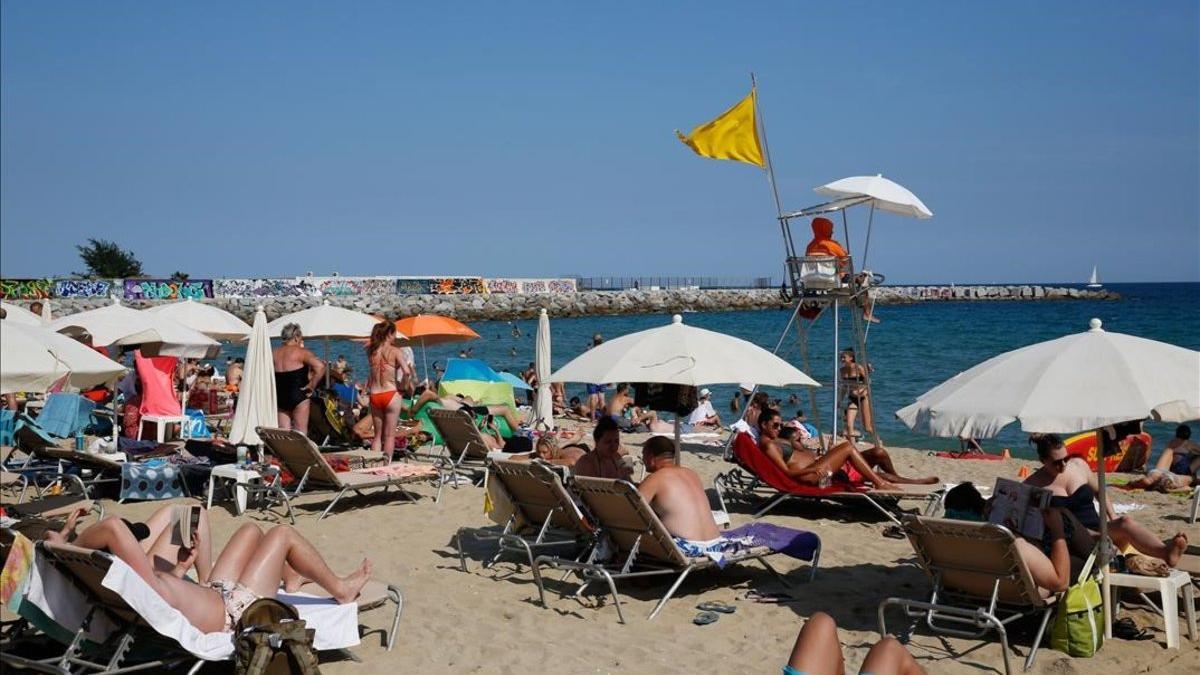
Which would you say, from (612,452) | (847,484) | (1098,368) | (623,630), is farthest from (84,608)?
(847,484)

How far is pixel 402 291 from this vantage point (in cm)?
7394

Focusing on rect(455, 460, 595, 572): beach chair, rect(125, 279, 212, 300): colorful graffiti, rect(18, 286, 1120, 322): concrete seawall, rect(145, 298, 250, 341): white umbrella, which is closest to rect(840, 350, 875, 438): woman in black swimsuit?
rect(455, 460, 595, 572): beach chair

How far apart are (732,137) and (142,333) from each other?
613 centimetres

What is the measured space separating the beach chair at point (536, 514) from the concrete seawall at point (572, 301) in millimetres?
40075

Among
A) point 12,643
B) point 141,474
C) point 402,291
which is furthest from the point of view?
point 402,291

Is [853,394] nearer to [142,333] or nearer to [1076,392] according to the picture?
[142,333]

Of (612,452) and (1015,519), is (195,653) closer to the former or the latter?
(612,452)

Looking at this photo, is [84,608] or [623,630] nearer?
[84,608]

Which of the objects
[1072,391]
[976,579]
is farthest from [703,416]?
[1072,391]

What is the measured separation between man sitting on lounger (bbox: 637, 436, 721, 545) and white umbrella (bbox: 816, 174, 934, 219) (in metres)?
5.04

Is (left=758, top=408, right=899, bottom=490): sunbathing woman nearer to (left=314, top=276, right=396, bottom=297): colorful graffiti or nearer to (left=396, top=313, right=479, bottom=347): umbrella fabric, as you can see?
(left=396, top=313, right=479, bottom=347): umbrella fabric

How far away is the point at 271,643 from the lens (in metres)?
4.45

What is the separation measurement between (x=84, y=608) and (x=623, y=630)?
262cm

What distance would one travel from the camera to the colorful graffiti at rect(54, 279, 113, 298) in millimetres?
53188
